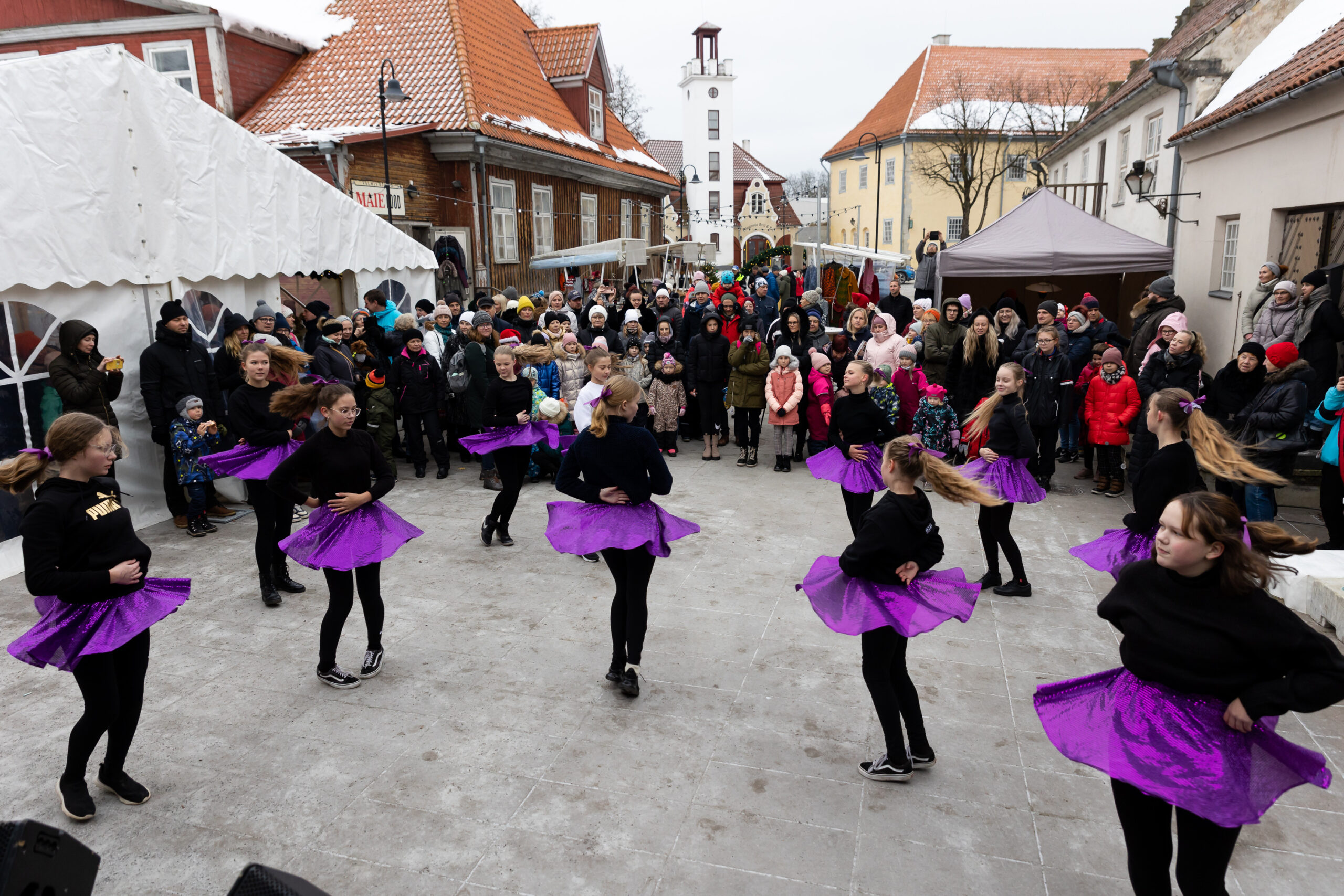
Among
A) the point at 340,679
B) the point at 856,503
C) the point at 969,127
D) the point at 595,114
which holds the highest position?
the point at 969,127

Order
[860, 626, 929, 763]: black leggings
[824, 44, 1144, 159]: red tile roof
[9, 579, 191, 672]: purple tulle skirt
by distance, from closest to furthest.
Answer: [9, 579, 191, 672]: purple tulle skirt, [860, 626, 929, 763]: black leggings, [824, 44, 1144, 159]: red tile roof

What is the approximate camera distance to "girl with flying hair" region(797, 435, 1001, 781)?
13.2 ft

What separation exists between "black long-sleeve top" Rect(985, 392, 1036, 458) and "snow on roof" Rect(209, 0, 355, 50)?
17269 millimetres

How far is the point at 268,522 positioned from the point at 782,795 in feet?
14.8

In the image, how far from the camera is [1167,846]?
3.01m

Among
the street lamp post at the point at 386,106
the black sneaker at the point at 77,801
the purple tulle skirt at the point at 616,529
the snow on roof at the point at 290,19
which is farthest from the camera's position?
the snow on roof at the point at 290,19

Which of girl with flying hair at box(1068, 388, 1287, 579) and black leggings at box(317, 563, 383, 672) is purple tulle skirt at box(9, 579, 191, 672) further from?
girl with flying hair at box(1068, 388, 1287, 579)

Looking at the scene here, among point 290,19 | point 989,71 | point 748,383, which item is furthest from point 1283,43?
point 989,71

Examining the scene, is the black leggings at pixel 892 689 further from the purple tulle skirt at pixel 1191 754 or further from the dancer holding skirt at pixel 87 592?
the dancer holding skirt at pixel 87 592

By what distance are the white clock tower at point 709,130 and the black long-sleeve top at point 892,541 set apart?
58.1 m

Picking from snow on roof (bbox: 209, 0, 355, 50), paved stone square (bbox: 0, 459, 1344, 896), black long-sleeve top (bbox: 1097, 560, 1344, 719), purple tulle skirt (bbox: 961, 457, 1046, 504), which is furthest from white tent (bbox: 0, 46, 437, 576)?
snow on roof (bbox: 209, 0, 355, 50)

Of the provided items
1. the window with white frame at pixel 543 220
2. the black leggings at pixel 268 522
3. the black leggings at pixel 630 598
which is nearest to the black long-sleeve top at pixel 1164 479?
the black leggings at pixel 630 598

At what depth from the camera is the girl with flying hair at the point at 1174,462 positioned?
4676mm

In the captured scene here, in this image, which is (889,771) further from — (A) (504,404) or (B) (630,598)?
(A) (504,404)
